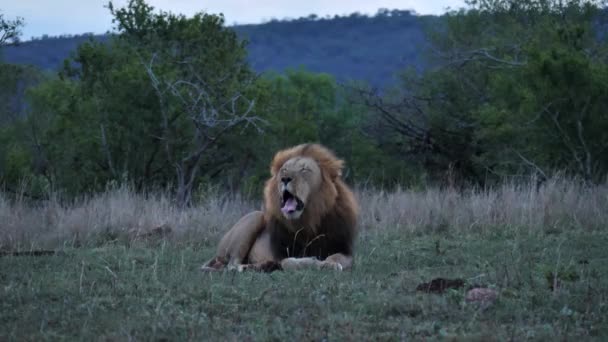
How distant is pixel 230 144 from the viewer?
20.1 meters

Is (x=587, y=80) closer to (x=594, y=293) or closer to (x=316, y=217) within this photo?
(x=316, y=217)

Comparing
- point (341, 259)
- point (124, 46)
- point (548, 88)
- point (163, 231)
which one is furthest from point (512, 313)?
point (124, 46)

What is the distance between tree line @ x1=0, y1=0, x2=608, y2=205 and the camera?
16.6 m

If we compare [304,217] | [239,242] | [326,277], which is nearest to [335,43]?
[239,242]

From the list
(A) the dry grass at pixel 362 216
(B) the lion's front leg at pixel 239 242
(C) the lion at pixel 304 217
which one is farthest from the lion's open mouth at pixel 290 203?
(A) the dry grass at pixel 362 216

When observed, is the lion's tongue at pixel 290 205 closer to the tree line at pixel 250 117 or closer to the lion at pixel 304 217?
the lion at pixel 304 217

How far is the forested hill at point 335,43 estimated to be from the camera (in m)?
107

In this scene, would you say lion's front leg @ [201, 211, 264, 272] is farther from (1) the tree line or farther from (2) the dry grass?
(1) the tree line

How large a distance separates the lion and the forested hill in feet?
306

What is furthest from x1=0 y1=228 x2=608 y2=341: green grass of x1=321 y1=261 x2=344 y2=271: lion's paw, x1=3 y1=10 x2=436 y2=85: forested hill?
x1=3 y1=10 x2=436 y2=85: forested hill

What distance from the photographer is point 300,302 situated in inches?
222

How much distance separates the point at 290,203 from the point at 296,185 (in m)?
0.16

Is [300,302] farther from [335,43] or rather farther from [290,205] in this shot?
[335,43]

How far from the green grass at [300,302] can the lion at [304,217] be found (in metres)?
0.35
